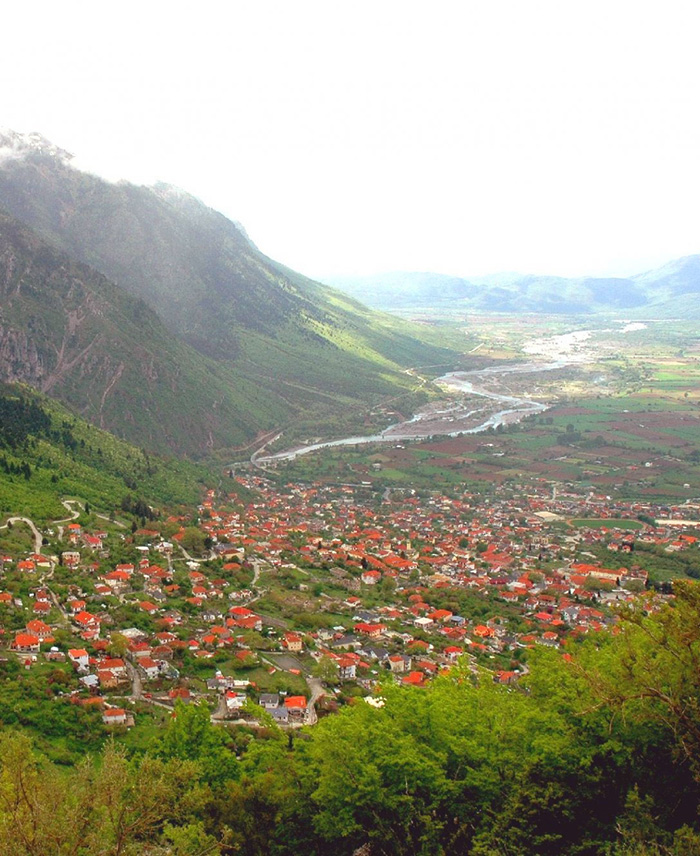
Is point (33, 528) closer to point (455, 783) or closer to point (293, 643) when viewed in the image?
point (293, 643)

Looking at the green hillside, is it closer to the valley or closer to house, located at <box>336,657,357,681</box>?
the valley

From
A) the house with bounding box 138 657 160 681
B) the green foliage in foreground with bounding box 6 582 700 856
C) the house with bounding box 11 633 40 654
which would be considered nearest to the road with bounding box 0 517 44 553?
the house with bounding box 11 633 40 654

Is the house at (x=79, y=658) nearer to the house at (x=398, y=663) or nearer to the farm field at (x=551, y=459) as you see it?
the house at (x=398, y=663)

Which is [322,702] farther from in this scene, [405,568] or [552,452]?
[552,452]

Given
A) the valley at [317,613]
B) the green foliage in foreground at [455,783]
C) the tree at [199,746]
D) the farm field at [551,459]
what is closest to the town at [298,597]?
the valley at [317,613]

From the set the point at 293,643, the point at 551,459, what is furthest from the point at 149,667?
the point at 551,459

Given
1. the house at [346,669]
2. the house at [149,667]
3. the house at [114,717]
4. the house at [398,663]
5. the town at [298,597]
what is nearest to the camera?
the house at [114,717]

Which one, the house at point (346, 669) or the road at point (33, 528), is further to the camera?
the road at point (33, 528)

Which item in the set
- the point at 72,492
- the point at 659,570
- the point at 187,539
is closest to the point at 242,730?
the point at 187,539
